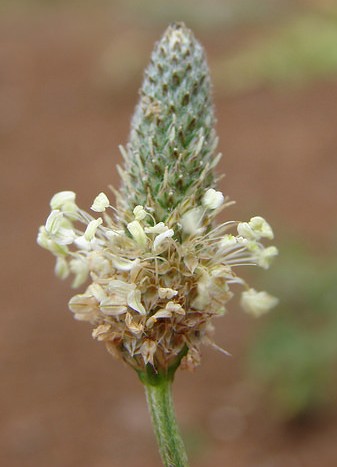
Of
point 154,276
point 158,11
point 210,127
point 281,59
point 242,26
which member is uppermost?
point 158,11

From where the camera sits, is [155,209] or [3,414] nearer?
[155,209]

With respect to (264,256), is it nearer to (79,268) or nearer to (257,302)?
(257,302)

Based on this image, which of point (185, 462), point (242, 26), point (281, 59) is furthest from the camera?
point (242, 26)

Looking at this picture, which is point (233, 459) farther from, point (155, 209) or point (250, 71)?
point (250, 71)

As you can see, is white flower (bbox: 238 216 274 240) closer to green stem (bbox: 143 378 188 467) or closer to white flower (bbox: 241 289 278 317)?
white flower (bbox: 241 289 278 317)

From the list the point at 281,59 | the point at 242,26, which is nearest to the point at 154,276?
the point at 281,59

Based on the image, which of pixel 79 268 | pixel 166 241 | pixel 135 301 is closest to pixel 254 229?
pixel 166 241
